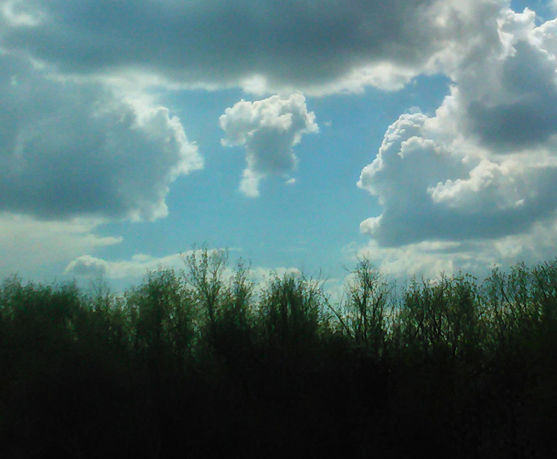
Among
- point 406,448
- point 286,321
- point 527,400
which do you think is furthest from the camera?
point 286,321

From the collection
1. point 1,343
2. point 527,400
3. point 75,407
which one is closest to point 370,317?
point 527,400

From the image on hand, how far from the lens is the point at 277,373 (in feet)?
107

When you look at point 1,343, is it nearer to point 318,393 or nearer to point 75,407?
point 75,407

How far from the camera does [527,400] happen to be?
2412 cm

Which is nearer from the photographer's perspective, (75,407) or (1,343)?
(75,407)

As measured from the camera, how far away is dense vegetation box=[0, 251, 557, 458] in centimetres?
2569

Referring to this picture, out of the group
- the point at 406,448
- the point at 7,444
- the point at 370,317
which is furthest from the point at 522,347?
the point at 7,444

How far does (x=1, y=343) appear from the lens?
106 ft

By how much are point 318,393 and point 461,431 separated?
274 inches

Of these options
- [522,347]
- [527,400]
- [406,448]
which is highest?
[522,347]

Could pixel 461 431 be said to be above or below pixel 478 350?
below

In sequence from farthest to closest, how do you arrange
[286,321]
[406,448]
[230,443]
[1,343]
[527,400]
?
[286,321] → [1,343] → [230,443] → [406,448] → [527,400]

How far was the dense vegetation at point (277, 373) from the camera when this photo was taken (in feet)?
84.3

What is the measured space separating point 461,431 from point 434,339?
826 cm
